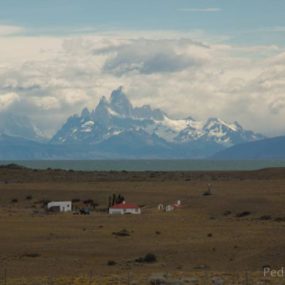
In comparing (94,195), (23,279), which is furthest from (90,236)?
(94,195)

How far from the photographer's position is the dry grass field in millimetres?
41125

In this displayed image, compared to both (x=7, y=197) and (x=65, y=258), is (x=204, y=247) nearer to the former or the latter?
(x=65, y=258)

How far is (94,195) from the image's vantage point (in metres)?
87.8

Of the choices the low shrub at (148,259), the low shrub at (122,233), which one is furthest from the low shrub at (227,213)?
the low shrub at (148,259)

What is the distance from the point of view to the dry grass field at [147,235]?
41125 mm

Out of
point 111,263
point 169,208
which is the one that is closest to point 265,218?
point 169,208

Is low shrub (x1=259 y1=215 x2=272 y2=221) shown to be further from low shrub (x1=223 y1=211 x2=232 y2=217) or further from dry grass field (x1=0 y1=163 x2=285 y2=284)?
low shrub (x1=223 y1=211 x2=232 y2=217)

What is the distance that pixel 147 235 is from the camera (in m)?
54.7

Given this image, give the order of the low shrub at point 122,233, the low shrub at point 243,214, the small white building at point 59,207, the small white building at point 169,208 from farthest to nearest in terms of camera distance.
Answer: the small white building at point 59,207
the small white building at point 169,208
the low shrub at point 243,214
the low shrub at point 122,233

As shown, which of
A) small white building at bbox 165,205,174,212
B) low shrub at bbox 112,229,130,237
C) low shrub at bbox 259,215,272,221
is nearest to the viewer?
low shrub at bbox 112,229,130,237

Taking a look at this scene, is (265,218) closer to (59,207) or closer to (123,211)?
(123,211)

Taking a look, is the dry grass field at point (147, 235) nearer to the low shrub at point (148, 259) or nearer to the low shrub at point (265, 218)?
the low shrub at point (265, 218)

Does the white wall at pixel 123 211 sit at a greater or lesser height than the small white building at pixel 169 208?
lesser

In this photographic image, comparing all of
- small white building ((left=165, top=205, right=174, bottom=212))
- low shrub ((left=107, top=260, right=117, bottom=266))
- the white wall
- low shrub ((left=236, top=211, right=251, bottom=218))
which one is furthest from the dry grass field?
small white building ((left=165, top=205, right=174, bottom=212))
